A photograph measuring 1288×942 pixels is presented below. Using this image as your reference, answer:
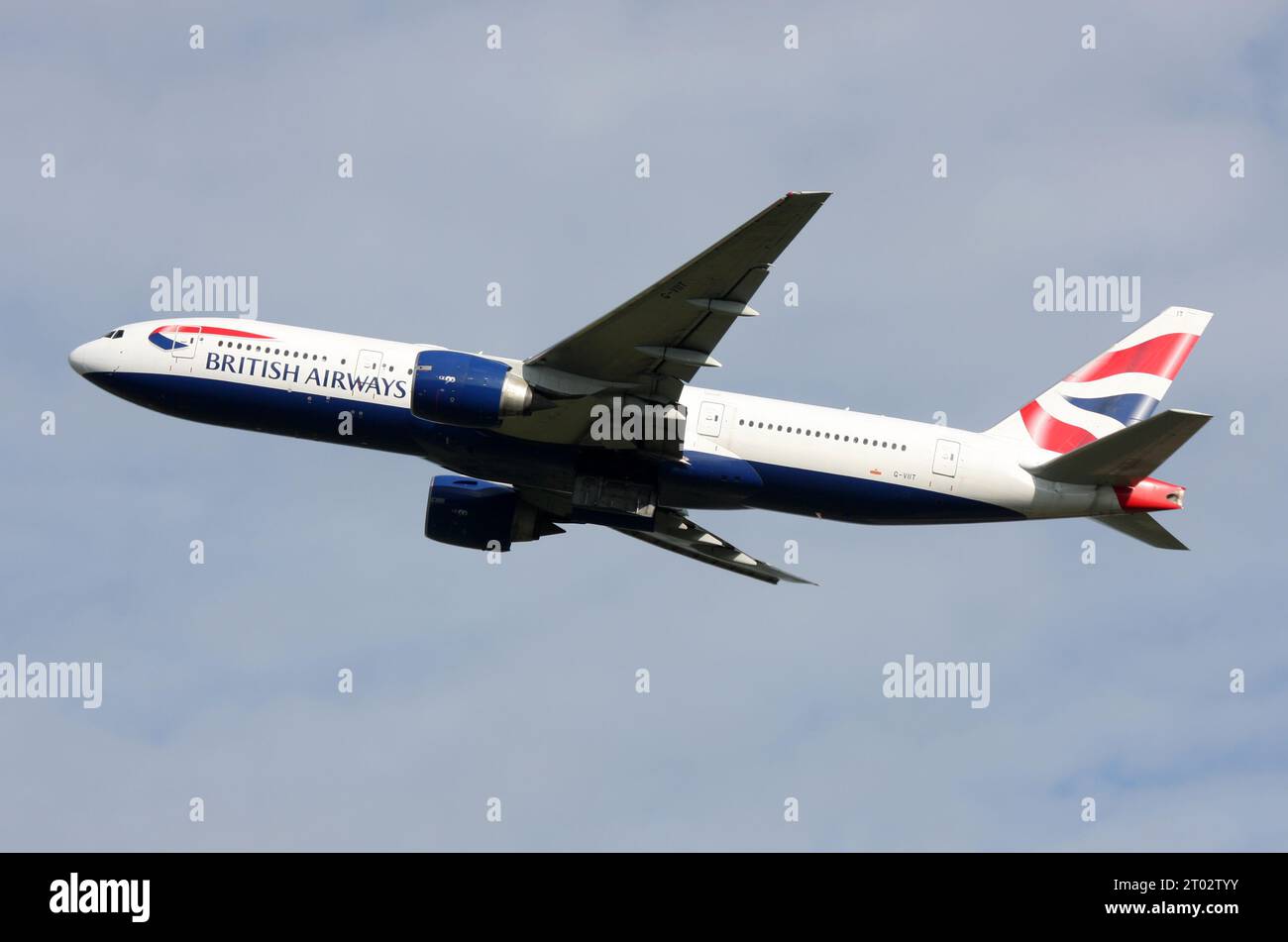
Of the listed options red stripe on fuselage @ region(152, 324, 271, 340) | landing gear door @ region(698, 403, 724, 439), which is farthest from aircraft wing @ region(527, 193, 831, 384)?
red stripe on fuselage @ region(152, 324, 271, 340)

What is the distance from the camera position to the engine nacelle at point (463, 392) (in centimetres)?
4194

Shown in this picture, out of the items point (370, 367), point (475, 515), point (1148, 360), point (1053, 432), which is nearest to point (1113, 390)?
point (1148, 360)

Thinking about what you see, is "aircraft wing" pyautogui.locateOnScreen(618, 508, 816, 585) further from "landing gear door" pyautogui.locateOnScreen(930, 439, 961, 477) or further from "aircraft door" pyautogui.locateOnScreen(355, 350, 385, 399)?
"aircraft door" pyautogui.locateOnScreen(355, 350, 385, 399)

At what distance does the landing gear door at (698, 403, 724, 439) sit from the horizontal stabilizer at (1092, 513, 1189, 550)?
1074 cm

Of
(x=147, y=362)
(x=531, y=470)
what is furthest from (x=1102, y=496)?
(x=147, y=362)

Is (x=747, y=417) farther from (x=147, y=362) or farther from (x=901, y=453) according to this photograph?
(x=147, y=362)

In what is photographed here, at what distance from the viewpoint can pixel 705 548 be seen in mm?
50719

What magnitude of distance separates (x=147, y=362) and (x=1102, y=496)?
26.8 meters

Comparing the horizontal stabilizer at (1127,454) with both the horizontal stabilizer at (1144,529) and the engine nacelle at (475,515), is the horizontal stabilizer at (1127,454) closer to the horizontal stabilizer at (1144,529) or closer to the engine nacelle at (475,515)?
the horizontal stabilizer at (1144,529)

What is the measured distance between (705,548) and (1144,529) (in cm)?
1348

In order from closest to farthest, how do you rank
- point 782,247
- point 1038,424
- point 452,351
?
point 782,247
point 452,351
point 1038,424

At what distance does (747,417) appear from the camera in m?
44.4

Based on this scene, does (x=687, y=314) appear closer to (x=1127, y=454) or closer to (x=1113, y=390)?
(x=1127, y=454)

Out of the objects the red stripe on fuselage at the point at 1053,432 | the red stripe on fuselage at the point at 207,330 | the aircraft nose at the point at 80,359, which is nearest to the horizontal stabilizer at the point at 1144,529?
the red stripe on fuselage at the point at 1053,432
